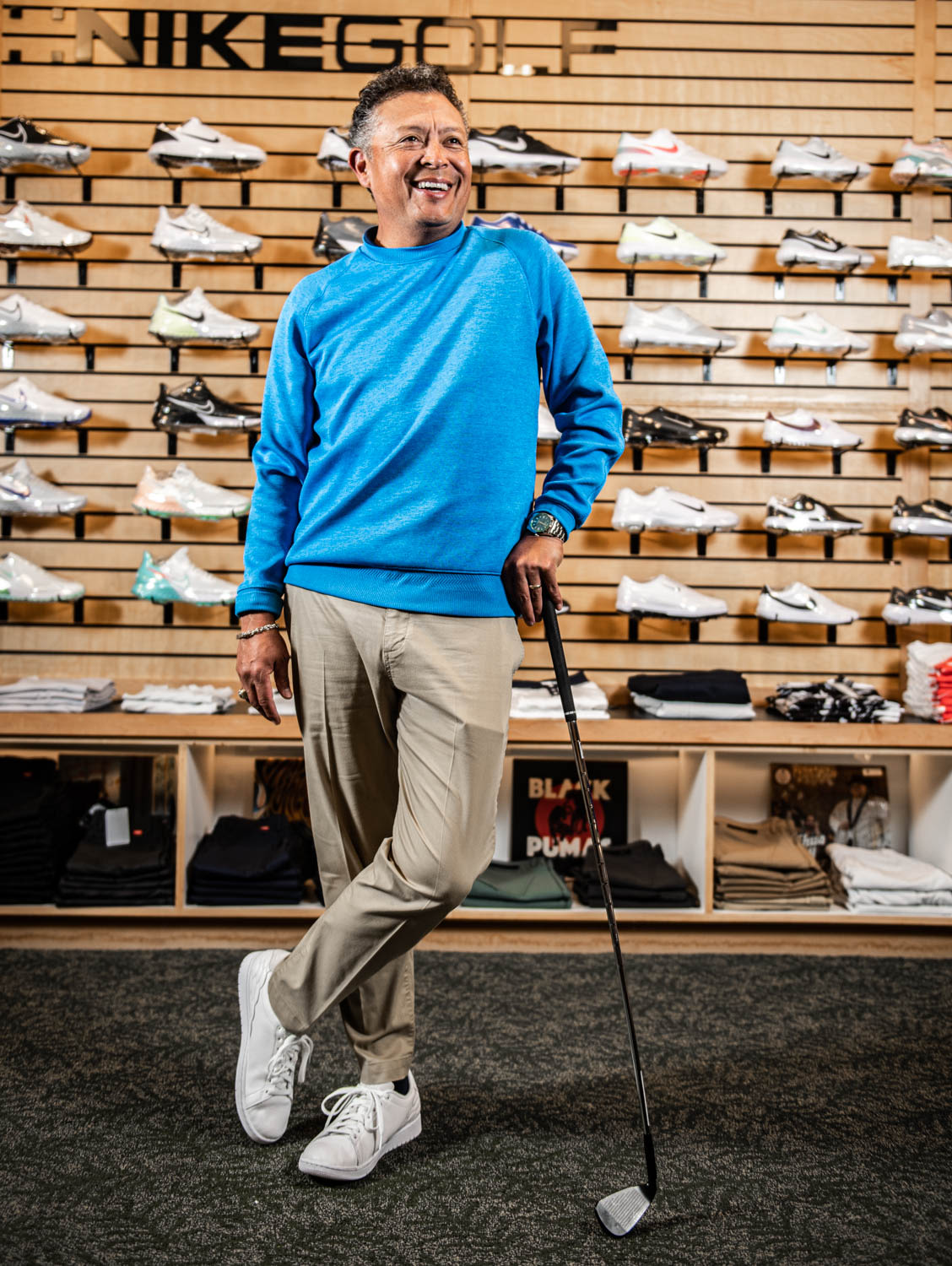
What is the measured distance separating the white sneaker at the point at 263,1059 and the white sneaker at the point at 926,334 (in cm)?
320

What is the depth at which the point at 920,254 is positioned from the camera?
375 cm

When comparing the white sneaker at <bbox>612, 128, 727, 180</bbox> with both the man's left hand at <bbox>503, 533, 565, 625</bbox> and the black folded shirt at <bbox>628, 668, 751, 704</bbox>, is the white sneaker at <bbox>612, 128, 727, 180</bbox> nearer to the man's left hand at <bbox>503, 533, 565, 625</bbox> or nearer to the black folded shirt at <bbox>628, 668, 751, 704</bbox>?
the black folded shirt at <bbox>628, 668, 751, 704</bbox>

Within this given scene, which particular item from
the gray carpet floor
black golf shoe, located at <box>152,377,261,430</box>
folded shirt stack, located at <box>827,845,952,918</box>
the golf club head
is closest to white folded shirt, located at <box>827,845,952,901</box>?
folded shirt stack, located at <box>827,845,952,918</box>

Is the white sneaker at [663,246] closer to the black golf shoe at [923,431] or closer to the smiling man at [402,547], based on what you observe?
the black golf shoe at [923,431]

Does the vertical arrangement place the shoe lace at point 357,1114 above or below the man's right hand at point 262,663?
below

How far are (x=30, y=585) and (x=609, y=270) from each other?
2505 mm

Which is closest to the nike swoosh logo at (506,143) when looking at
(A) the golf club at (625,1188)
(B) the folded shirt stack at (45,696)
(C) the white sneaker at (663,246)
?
(C) the white sneaker at (663,246)

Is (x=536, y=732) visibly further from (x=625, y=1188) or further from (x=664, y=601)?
(x=625, y=1188)

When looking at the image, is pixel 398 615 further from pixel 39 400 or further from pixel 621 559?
pixel 39 400

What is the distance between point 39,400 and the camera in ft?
12.2

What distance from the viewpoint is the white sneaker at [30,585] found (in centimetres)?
364

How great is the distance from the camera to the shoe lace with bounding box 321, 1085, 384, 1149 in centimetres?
183

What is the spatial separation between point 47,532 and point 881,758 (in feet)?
10.9

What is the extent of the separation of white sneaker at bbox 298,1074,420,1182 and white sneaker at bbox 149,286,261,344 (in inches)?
107
